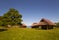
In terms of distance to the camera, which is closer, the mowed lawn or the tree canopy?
the mowed lawn

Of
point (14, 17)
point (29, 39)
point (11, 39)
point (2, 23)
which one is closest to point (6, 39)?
point (11, 39)

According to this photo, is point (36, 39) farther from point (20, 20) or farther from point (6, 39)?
point (20, 20)

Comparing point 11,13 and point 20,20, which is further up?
point 11,13

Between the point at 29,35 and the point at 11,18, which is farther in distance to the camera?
the point at 11,18

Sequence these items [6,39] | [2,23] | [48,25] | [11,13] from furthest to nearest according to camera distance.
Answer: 1. [48,25]
2. [11,13]
3. [2,23]
4. [6,39]

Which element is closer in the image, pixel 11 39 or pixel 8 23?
pixel 11 39

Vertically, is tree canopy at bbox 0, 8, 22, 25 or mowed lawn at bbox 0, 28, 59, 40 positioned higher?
tree canopy at bbox 0, 8, 22, 25

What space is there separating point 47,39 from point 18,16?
17.9m

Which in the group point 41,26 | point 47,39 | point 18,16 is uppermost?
point 18,16

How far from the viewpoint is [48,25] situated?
49562mm

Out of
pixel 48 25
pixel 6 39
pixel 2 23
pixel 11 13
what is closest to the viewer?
pixel 6 39

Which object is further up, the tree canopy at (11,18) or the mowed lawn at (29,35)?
the tree canopy at (11,18)

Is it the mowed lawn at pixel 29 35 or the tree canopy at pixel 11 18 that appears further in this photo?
the tree canopy at pixel 11 18

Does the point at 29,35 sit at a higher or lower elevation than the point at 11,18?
lower
